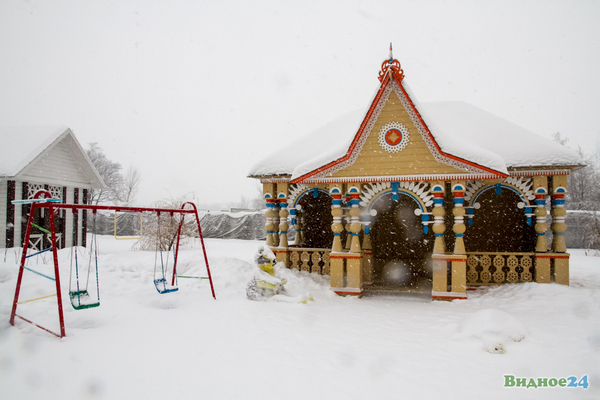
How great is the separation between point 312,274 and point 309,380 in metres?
6.56

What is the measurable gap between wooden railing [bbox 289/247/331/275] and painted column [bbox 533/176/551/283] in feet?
17.7

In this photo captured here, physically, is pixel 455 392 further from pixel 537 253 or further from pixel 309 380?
pixel 537 253

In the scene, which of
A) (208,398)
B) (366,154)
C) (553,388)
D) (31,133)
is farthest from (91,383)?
(31,133)

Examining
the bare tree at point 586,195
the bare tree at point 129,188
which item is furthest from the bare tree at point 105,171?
the bare tree at point 586,195

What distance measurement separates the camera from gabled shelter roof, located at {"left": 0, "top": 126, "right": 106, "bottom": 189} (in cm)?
1320

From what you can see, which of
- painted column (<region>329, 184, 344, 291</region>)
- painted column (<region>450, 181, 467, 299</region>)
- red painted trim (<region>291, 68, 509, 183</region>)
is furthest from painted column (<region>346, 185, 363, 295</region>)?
painted column (<region>450, 181, 467, 299</region>)

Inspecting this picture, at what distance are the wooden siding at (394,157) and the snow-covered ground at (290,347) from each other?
308cm

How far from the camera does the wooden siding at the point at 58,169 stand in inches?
559

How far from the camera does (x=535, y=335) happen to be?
6.05 m

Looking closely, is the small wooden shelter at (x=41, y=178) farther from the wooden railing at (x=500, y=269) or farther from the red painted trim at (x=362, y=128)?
the wooden railing at (x=500, y=269)

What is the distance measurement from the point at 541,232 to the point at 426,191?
323 cm

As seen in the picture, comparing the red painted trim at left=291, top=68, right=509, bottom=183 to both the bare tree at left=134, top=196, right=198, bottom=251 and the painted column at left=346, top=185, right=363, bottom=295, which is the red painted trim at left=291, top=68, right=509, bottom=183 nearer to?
the painted column at left=346, top=185, right=363, bottom=295

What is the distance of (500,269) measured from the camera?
994 cm

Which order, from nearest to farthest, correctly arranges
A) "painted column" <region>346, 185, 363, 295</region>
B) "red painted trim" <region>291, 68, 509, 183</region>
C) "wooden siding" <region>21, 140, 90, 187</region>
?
1. "red painted trim" <region>291, 68, 509, 183</region>
2. "painted column" <region>346, 185, 363, 295</region>
3. "wooden siding" <region>21, 140, 90, 187</region>
